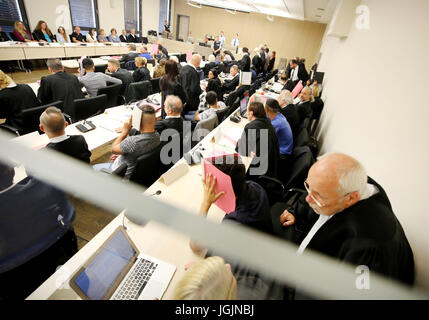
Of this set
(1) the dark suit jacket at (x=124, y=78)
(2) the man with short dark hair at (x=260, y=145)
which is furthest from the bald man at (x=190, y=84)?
(2) the man with short dark hair at (x=260, y=145)

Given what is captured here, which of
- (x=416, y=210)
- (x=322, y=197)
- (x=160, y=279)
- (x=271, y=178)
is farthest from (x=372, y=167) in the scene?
(x=160, y=279)

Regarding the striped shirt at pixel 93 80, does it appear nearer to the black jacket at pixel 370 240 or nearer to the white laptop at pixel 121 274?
the white laptop at pixel 121 274

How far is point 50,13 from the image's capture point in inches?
300

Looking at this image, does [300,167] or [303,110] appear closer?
[300,167]

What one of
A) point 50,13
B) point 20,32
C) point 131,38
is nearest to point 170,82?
point 20,32

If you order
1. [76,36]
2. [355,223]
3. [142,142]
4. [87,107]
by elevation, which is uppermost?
[355,223]

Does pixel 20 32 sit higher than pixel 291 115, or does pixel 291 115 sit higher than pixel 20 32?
pixel 20 32

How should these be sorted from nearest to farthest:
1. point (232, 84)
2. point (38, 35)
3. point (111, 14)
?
point (232, 84), point (38, 35), point (111, 14)

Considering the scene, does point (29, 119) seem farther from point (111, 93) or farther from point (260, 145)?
point (260, 145)

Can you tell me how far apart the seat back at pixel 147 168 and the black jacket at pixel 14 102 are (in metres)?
1.99

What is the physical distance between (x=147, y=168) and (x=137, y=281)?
949mm

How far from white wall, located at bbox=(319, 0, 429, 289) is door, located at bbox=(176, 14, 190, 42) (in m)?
14.7

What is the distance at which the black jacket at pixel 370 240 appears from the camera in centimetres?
94
